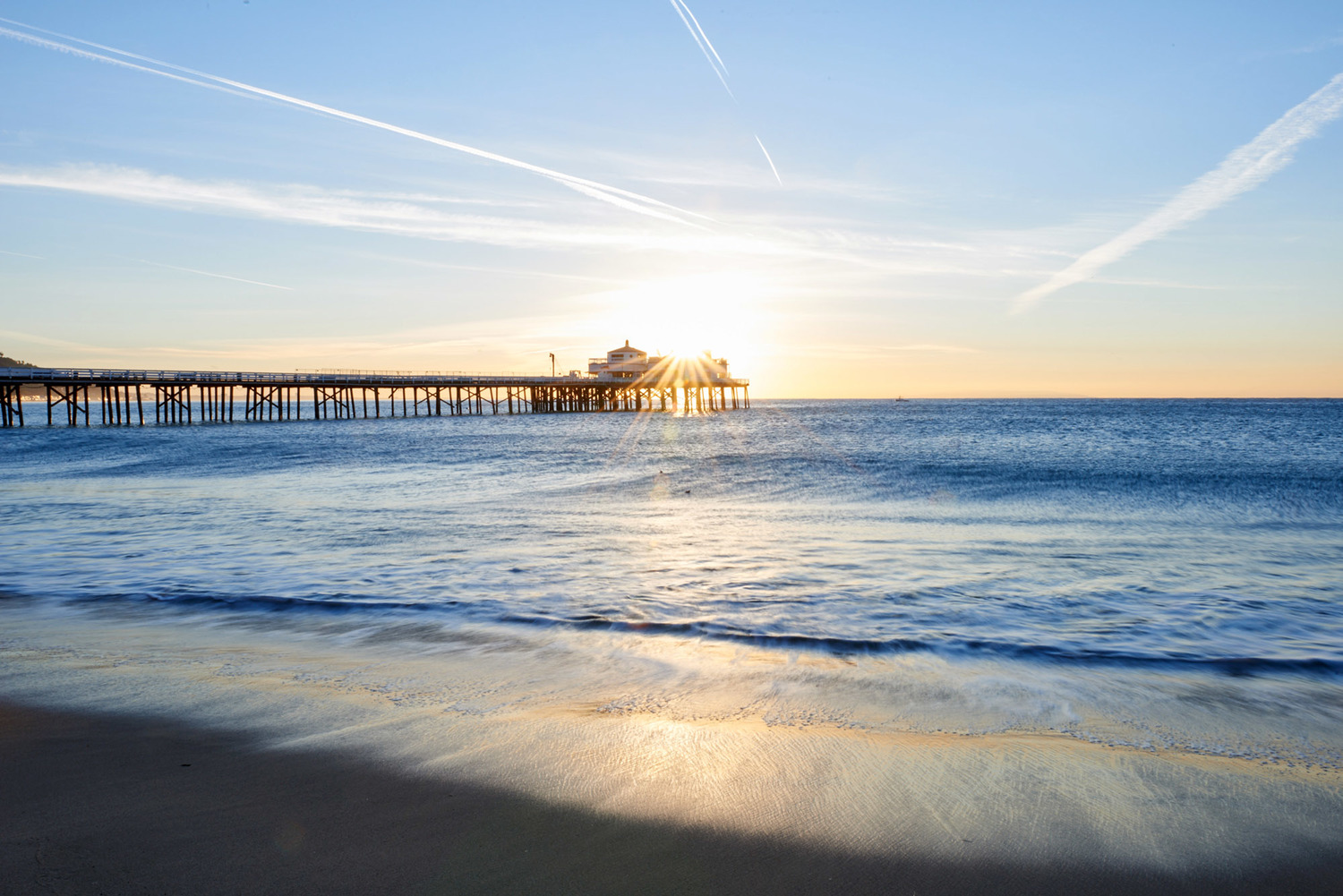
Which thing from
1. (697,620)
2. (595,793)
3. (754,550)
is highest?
(595,793)

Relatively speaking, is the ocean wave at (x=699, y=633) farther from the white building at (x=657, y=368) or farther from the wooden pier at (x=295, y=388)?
the white building at (x=657, y=368)

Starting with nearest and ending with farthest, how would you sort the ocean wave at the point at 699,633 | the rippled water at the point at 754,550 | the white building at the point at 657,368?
the ocean wave at the point at 699,633 < the rippled water at the point at 754,550 < the white building at the point at 657,368

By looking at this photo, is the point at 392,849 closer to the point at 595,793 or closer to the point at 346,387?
the point at 595,793

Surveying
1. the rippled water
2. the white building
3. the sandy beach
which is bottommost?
the rippled water

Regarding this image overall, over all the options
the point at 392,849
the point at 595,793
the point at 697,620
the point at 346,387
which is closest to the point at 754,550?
the point at 697,620

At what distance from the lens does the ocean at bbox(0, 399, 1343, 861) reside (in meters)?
4.58

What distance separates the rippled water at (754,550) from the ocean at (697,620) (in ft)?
0.23

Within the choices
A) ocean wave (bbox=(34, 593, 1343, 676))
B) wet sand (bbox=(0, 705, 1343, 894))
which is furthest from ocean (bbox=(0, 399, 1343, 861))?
wet sand (bbox=(0, 705, 1343, 894))

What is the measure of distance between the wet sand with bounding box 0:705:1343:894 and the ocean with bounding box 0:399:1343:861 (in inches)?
10.2

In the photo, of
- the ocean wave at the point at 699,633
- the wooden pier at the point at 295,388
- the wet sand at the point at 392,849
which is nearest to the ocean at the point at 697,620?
the ocean wave at the point at 699,633

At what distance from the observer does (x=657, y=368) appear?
92.8m

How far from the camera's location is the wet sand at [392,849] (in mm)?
2840

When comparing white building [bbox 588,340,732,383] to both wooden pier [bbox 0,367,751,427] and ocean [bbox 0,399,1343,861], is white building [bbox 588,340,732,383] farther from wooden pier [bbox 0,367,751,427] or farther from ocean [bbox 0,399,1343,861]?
ocean [bbox 0,399,1343,861]

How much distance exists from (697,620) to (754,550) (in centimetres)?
426
